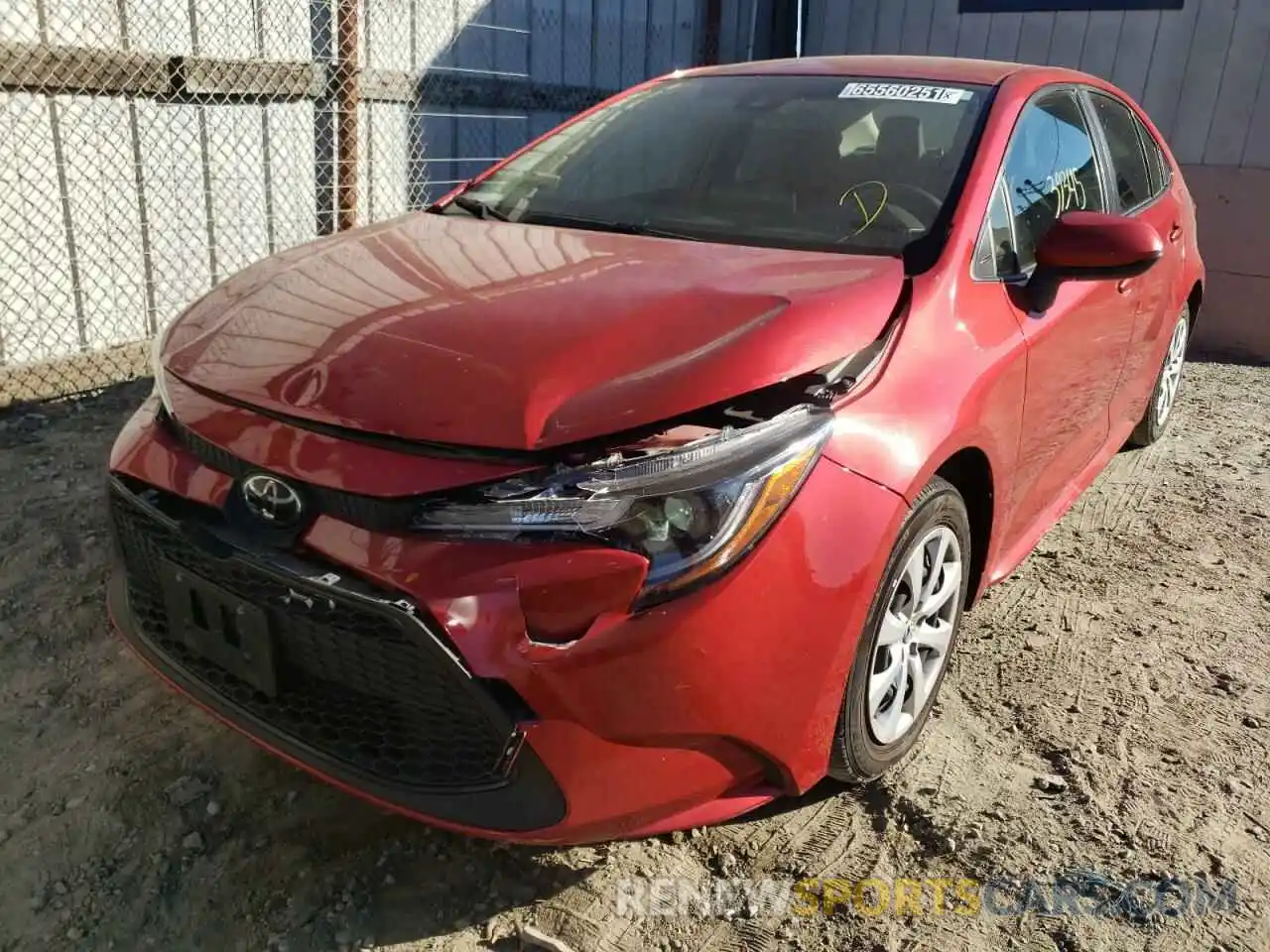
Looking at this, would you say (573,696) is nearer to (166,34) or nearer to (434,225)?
(434,225)

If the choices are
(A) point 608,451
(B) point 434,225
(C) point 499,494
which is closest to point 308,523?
(C) point 499,494

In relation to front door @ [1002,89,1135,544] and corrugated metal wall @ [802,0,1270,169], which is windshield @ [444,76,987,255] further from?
corrugated metal wall @ [802,0,1270,169]

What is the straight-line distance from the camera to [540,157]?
3.29 meters

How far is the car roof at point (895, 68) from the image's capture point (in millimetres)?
3045

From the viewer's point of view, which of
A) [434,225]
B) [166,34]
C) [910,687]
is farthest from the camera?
[166,34]

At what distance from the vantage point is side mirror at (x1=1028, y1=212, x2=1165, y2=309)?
8.20 ft

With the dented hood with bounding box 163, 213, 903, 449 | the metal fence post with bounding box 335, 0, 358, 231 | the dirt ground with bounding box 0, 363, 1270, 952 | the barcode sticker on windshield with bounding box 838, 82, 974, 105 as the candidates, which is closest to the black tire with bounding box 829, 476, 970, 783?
the dirt ground with bounding box 0, 363, 1270, 952

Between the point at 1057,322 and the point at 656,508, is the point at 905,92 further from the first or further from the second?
the point at 656,508

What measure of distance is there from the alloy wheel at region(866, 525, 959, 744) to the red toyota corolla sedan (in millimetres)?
14

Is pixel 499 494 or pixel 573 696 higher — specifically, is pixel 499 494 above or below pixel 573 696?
above

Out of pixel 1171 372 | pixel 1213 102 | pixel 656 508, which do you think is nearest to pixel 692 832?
pixel 656 508

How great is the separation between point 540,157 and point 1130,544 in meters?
2.51

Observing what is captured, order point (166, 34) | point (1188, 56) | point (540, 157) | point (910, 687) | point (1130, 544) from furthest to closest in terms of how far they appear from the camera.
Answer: point (1188, 56)
point (166, 34)
point (1130, 544)
point (540, 157)
point (910, 687)

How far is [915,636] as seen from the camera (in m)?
2.34
